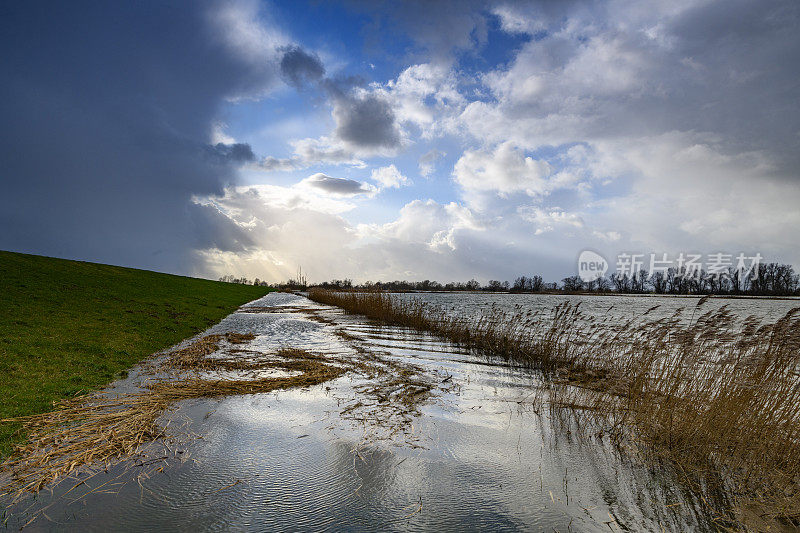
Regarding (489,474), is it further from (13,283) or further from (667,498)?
(13,283)

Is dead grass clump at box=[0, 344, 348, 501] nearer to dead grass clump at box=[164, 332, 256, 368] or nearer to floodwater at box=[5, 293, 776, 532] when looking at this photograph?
floodwater at box=[5, 293, 776, 532]

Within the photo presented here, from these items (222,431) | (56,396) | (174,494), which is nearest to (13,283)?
(56,396)

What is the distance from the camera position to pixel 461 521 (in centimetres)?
366

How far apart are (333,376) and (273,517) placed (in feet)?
18.7

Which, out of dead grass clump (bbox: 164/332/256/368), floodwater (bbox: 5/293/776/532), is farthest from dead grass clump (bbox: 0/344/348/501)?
dead grass clump (bbox: 164/332/256/368)

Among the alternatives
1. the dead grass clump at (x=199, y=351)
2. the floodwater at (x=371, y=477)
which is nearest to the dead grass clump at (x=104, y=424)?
the floodwater at (x=371, y=477)

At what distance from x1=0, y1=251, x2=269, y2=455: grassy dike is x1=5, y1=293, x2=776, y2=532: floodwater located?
2433mm

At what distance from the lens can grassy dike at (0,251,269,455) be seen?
7.40 metres

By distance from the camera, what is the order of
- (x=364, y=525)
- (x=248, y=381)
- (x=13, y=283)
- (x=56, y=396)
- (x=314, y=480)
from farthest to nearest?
(x=13, y=283) < (x=248, y=381) < (x=56, y=396) < (x=314, y=480) < (x=364, y=525)

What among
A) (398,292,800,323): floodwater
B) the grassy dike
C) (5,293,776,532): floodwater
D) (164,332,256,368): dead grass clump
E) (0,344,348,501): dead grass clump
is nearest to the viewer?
(5,293,776,532): floodwater

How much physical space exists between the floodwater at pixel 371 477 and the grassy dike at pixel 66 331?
243 centimetres

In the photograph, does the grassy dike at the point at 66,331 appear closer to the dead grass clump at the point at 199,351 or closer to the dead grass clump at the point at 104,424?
the dead grass clump at the point at 104,424

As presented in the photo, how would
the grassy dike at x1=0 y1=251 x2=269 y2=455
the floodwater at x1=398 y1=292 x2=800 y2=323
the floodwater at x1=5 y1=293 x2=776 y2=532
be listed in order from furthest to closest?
1. the floodwater at x1=398 y1=292 x2=800 y2=323
2. the grassy dike at x1=0 y1=251 x2=269 y2=455
3. the floodwater at x1=5 y1=293 x2=776 y2=532

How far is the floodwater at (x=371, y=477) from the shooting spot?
3629mm
